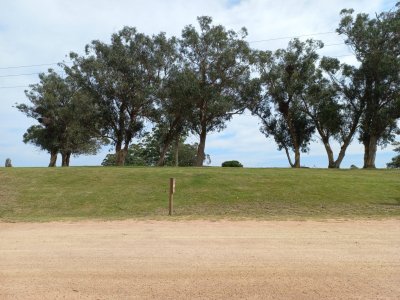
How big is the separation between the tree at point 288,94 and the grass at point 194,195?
15.9m

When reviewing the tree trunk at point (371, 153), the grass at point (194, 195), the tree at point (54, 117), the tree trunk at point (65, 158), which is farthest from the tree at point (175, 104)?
the tree trunk at point (371, 153)

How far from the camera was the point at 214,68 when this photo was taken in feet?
129

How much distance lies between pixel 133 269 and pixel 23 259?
81.3 inches

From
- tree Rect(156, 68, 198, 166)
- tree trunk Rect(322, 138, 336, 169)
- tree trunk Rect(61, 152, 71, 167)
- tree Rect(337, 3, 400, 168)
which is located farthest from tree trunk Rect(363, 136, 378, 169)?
tree trunk Rect(61, 152, 71, 167)

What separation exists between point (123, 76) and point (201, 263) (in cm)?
3333

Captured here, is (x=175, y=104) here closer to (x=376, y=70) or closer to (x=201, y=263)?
(x=376, y=70)

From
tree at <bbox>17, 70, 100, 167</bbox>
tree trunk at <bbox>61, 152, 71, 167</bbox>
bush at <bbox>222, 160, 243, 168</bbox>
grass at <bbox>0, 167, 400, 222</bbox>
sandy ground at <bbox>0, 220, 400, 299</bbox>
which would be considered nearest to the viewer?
sandy ground at <bbox>0, 220, 400, 299</bbox>

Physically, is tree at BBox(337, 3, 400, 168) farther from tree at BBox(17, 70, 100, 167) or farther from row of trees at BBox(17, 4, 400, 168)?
tree at BBox(17, 70, 100, 167)

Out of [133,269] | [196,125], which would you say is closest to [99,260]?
[133,269]

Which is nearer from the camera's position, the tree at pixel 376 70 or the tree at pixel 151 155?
the tree at pixel 376 70

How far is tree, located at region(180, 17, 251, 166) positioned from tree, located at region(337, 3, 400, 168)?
9.20 metres

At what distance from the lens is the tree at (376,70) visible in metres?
34.2

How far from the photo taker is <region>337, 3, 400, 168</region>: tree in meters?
34.2

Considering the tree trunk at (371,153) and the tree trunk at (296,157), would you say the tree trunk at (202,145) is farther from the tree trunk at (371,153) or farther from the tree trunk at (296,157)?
the tree trunk at (371,153)
